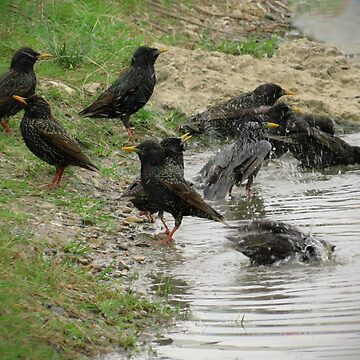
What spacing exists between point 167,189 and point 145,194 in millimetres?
275

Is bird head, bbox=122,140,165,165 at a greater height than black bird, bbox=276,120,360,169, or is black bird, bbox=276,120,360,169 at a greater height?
bird head, bbox=122,140,165,165

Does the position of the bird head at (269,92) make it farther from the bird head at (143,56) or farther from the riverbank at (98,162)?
the bird head at (143,56)

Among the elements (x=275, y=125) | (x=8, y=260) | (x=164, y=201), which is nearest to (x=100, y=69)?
(x=275, y=125)

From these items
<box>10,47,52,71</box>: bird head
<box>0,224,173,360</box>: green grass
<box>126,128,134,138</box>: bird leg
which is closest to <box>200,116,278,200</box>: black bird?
<box>126,128,134,138</box>: bird leg

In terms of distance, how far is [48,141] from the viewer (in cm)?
1028

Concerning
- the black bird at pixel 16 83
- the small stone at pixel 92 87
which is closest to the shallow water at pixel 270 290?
the black bird at pixel 16 83

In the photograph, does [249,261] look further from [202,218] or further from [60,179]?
[60,179]

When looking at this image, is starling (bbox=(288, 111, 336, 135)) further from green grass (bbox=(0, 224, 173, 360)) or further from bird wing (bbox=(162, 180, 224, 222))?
green grass (bbox=(0, 224, 173, 360))

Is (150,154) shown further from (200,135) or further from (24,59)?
(200,135)

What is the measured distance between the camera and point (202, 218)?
10.4 m

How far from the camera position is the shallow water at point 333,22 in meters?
18.6

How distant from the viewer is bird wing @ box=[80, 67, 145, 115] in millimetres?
12680

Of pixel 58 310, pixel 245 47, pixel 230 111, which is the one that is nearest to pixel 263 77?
pixel 245 47

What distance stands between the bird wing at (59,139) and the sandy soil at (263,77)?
13.2ft
